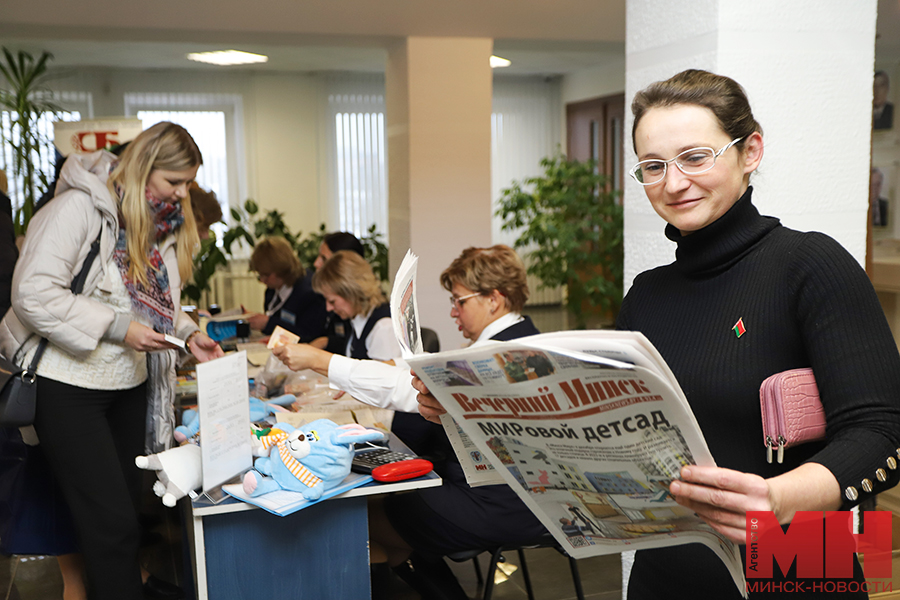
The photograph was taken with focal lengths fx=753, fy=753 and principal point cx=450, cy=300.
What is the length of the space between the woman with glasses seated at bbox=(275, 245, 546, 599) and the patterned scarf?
59cm

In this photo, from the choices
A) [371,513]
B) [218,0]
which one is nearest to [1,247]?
→ [371,513]

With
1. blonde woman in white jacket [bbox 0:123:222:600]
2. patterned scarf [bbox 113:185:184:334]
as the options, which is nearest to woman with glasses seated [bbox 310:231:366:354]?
patterned scarf [bbox 113:185:184:334]

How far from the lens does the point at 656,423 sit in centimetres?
78

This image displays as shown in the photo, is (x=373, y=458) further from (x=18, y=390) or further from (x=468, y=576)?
(x=468, y=576)

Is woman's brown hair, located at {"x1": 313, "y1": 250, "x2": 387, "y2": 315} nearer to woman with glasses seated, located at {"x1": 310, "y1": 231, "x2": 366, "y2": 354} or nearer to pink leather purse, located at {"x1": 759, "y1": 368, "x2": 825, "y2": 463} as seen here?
woman with glasses seated, located at {"x1": 310, "y1": 231, "x2": 366, "y2": 354}

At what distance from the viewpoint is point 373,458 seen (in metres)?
2.00

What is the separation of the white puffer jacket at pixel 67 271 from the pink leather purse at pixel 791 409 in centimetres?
183

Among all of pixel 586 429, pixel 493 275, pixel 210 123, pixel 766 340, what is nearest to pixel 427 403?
Result: pixel 586 429

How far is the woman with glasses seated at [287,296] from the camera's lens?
4.18m

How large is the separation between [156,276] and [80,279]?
0.87ft

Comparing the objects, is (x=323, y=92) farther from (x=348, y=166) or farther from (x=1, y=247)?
(x=1, y=247)

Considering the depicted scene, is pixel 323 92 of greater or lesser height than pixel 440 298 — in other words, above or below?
above

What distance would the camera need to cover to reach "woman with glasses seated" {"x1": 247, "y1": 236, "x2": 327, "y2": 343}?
13.7 ft

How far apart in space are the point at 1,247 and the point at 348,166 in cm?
627
